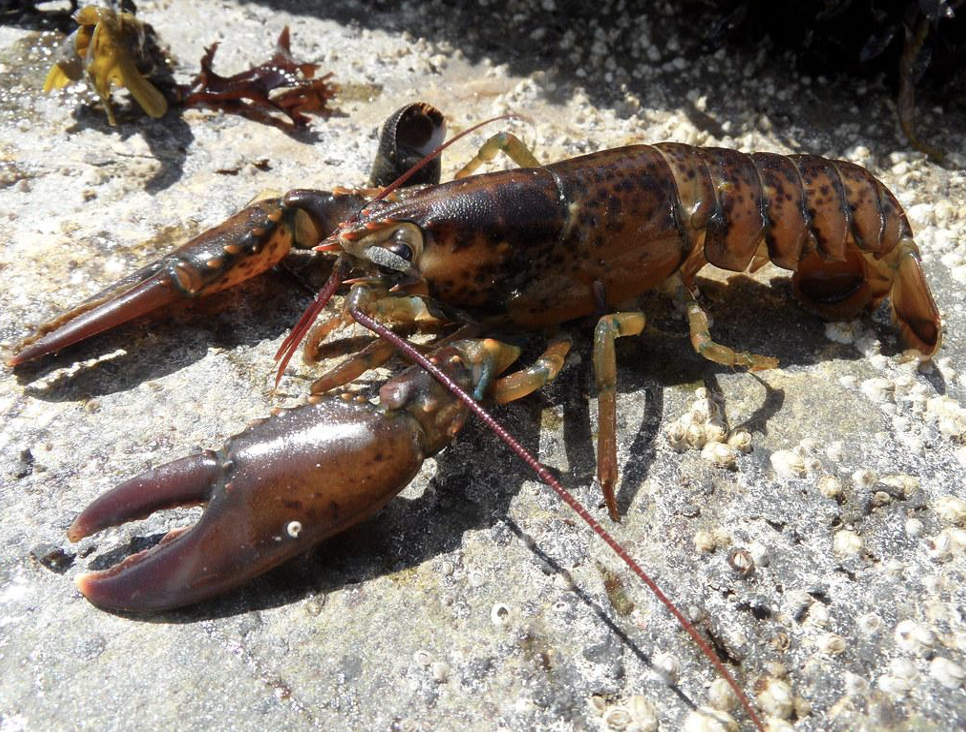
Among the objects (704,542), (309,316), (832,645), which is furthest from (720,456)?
(309,316)

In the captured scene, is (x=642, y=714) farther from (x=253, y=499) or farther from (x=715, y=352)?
(x=715, y=352)

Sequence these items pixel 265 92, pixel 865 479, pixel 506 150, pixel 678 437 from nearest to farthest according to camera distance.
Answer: pixel 865 479 → pixel 678 437 → pixel 506 150 → pixel 265 92

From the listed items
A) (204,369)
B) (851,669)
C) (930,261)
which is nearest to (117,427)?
(204,369)

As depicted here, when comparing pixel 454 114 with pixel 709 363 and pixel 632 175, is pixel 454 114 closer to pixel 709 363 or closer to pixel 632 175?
pixel 632 175

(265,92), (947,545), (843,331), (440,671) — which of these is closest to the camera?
(440,671)

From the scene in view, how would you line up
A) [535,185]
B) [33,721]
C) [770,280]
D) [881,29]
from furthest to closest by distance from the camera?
[881,29]
[770,280]
[535,185]
[33,721]

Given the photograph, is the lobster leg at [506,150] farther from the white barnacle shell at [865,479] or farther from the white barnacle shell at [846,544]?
the white barnacle shell at [846,544]
